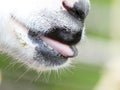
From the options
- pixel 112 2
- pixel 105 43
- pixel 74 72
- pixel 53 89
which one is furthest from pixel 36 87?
pixel 112 2

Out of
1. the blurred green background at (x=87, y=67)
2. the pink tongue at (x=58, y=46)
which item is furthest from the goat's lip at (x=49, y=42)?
the blurred green background at (x=87, y=67)

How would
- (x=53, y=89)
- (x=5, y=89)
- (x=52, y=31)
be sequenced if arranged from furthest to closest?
(x=53, y=89), (x=5, y=89), (x=52, y=31)

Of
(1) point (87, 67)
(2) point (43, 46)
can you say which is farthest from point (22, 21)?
(1) point (87, 67)

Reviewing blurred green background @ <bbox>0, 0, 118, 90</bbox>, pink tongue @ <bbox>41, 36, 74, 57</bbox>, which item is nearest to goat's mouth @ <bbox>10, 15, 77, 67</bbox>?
pink tongue @ <bbox>41, 36, 74, 57</bbox>

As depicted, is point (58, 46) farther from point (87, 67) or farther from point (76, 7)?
point (87, 67)

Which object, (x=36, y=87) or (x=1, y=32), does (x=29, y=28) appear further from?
(x=36, y=87)

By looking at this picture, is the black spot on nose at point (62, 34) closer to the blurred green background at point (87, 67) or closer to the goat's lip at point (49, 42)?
the goat's lip at point (49, 42)

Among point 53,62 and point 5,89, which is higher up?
point 5,89
